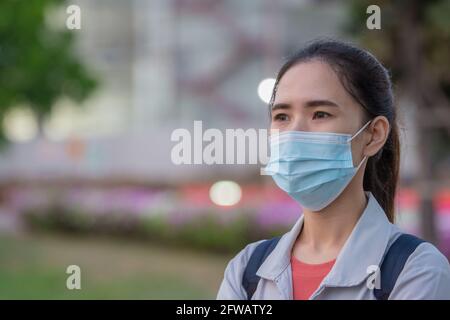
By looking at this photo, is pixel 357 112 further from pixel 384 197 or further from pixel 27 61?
pixel 27 61

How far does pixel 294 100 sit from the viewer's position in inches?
67.2

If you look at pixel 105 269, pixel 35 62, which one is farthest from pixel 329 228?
pixel 35 62

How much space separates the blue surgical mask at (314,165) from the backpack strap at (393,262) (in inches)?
8.1

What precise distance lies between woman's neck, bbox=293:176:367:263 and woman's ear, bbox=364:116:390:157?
0.10 metres

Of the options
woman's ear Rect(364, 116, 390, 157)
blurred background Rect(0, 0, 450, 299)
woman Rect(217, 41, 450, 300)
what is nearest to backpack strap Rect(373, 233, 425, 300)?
woman Rect(217, 41, 450, 300)

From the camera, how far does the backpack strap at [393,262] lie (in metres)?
1.59

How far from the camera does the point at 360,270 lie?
164 centimetres

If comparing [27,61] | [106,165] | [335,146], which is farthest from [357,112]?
[106,165]

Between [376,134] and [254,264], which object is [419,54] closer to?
[376,134]

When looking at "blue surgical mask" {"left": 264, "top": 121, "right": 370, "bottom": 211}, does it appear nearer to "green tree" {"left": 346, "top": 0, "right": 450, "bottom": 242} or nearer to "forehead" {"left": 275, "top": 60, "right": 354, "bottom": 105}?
"forehead" {"left": 275, "top": 60, "right": 354, "bottom": 105}

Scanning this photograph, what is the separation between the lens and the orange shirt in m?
1.68

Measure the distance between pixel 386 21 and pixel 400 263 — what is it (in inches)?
261

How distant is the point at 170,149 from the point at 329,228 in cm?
1291

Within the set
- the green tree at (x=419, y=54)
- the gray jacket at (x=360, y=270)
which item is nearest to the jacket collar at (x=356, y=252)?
the gray jacket at (x=360, y=270)
